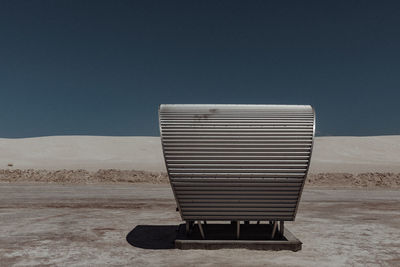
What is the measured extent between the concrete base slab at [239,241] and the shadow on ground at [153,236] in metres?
0.44

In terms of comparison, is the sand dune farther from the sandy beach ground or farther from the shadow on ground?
the shadow on ground

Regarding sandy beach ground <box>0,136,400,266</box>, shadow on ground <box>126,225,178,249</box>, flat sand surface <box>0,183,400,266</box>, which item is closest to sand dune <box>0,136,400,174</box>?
sandy beach ground <box>0,136,400,266</box>

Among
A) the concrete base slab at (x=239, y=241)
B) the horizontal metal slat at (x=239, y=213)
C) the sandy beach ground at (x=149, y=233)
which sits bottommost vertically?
the sandy beach ground at (x=149, y=233)

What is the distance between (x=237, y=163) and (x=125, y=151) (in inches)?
2435

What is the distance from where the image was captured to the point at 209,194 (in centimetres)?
915

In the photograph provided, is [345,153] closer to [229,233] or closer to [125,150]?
[125,150]

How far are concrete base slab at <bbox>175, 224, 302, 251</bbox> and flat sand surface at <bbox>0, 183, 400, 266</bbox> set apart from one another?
214 mm

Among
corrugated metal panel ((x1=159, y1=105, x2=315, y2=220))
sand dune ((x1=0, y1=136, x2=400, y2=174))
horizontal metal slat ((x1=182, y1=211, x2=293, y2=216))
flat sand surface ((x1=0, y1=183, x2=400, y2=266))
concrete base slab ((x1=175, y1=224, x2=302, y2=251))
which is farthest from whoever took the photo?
sand dune ((x1=0, y1=136, x2=400, y2=174))

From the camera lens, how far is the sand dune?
5822cm

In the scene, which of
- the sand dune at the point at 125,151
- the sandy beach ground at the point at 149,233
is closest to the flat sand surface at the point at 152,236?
the sandy beach ground at the point at 149,233

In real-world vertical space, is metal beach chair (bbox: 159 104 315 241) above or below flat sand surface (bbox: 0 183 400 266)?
above

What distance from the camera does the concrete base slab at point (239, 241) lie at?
962 centimetres

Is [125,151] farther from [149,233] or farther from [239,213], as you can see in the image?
[239,213]

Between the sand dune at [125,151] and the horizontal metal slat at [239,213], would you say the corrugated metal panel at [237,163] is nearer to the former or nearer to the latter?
the horizontal metal slat at [239,213]
